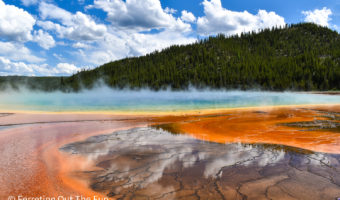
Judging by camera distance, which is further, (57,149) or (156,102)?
(156,102)

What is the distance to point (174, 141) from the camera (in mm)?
8875

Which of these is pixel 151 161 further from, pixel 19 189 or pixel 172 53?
pixel 172 53

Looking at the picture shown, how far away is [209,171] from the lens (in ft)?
18.4

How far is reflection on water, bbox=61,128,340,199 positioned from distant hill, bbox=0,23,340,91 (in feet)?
336

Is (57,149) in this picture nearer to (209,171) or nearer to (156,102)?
(209,171)

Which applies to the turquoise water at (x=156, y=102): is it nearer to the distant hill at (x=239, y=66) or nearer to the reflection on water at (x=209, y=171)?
the reflection on water at (x=209, y=171)

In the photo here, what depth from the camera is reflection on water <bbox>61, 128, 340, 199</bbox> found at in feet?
14.9

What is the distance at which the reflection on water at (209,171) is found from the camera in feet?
14.9

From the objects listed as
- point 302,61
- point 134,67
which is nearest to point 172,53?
point 134,67

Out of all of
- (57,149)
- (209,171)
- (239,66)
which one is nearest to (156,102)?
(57,149)

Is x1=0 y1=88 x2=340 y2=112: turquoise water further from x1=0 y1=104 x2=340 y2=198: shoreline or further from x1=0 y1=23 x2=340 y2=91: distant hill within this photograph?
x1=0 y1=23 x2=340 y2=91: distant hill

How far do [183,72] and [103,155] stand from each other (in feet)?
437

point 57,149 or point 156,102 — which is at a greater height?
point 156,102

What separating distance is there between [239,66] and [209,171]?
132 metres
